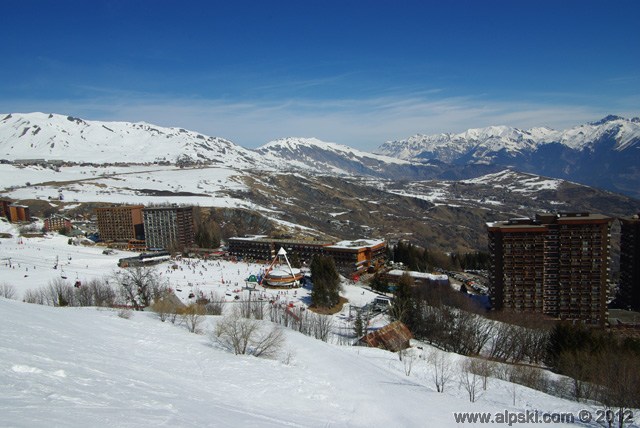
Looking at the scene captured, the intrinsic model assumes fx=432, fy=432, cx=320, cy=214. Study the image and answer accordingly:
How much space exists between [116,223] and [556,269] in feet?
295

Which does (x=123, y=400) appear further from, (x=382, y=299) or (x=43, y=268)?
(x=43, y=268)

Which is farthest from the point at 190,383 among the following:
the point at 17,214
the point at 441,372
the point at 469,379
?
the point at 17,214

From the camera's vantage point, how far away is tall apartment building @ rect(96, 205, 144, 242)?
99875 mm

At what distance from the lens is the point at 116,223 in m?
101

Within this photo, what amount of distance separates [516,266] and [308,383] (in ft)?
157

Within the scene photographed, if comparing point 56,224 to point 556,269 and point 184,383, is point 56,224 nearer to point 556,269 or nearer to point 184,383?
point 556,269

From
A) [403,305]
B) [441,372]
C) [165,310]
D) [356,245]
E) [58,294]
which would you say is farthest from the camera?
[356,245]

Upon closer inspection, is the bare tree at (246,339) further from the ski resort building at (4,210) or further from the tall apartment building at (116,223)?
the ski resort building at (4,210)

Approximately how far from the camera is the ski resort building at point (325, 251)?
260ft

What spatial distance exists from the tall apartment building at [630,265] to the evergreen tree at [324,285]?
163 ft

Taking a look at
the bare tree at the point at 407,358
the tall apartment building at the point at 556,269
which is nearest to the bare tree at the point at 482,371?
the bare tree at the point at 407,358

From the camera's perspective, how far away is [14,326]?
17547mm

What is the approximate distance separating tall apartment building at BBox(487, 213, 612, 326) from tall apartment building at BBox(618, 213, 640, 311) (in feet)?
55.0

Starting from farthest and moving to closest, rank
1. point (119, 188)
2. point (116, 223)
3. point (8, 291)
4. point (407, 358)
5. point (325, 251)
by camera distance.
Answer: point (119, 188) → point (116, 223) → point (325, 251) → point (8, 291) → point (407, 358)
